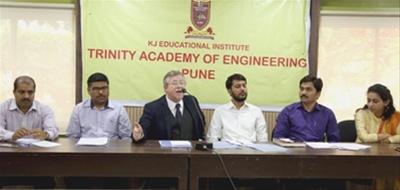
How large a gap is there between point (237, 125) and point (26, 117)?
1682 mm

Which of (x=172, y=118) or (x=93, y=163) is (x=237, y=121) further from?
(x=93, y=163)

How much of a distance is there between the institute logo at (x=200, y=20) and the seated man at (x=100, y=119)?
1033mm

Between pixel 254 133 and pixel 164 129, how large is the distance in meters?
0.80

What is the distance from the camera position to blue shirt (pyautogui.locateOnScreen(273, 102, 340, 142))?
3066 millimetres

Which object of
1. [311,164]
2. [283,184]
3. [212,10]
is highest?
[212,10]

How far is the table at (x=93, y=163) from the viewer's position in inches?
81.1

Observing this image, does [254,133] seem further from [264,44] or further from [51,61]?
[51,61]

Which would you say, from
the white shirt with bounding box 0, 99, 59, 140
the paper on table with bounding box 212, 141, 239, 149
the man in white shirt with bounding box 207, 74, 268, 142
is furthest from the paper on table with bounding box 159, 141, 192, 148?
the white shirt with bounding box 0, 99, 59, 140

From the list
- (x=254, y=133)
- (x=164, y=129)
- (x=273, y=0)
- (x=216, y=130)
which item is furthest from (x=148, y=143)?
(x=273, y=0)

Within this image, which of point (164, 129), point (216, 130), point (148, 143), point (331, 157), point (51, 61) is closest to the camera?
point (331, 157)

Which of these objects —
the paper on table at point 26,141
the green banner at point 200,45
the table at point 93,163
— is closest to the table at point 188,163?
the table at point 93,163

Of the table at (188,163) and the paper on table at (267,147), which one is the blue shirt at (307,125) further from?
the table at (188,163)

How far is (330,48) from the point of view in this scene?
3.85m

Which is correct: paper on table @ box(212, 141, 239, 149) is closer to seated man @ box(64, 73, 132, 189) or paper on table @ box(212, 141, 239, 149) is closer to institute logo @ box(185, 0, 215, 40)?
seated man @ box(64, 73, 132, 189)
